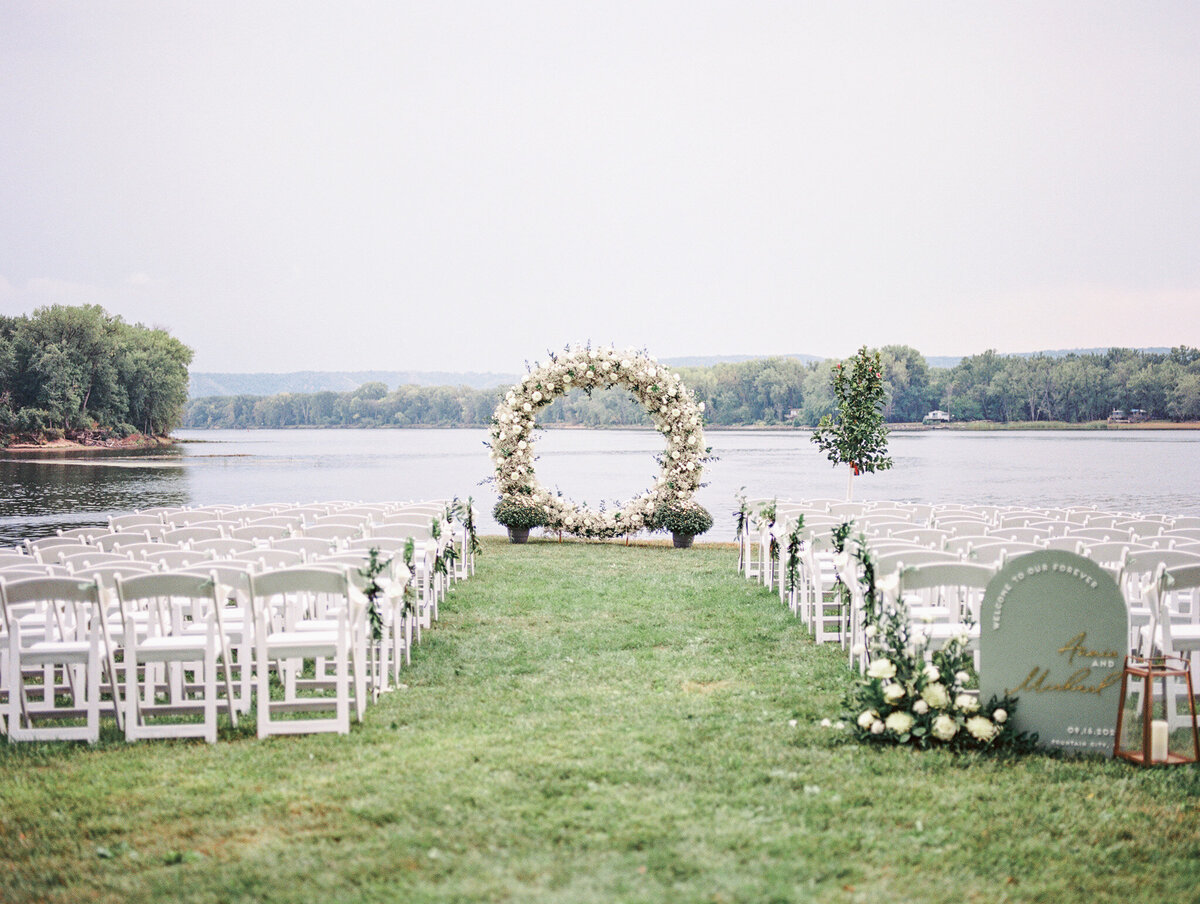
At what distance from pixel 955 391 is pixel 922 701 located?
119444 mm

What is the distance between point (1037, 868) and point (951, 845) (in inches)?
13.2

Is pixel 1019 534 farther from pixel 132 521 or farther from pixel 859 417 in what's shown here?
pixel 132 521

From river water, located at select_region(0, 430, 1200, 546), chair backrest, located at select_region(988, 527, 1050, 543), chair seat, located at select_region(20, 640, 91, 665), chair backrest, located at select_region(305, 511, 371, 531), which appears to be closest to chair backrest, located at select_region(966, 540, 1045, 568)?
chair backrest, located at select_region(988, 527, 1050, 543)

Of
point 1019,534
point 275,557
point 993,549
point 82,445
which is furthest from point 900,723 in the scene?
point 82,445

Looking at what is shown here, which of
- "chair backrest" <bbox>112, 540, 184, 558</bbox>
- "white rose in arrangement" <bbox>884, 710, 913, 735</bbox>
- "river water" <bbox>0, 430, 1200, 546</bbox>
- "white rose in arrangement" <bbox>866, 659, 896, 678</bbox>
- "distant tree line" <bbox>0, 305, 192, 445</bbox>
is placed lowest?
"river water" <bbox>0, 430, 1200, 546</bbox>

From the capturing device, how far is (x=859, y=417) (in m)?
17.8

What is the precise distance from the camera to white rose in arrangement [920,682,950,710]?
17.9 ft

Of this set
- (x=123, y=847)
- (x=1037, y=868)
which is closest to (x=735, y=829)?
(x=1037, y=868)

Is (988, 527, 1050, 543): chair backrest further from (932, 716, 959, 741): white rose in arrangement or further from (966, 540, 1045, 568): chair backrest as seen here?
(932, 716, 959, 741): white rose in arrangement

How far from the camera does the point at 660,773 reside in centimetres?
498

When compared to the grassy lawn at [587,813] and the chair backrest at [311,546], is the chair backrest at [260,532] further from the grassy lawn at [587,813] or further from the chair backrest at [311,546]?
the grassy lawn at [587,813]

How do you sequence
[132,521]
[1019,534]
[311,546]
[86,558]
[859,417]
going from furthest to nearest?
1. [859,417]
2. [132,521]
3. [1019,534]
4. [311,546]
5. [86,558]

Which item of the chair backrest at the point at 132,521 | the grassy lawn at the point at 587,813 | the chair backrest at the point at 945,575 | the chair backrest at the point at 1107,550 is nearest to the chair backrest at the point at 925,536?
the chair backrest at the point at 1107,550

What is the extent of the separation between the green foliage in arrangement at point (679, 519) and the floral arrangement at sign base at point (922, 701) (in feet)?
35.8
